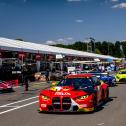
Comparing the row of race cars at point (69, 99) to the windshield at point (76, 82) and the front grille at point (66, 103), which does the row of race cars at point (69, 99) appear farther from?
the windshield at point (76, 82)

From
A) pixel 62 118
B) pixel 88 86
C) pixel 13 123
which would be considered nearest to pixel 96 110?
pixel 88 86

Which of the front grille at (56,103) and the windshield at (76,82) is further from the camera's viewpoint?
the windshield at (76,82)

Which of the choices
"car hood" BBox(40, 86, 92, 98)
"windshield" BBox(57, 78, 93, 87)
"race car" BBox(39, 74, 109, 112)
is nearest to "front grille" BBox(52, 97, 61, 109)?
"race car" BBox(39, 74, 109, 112)

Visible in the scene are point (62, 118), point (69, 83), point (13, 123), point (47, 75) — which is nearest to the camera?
point (13, 123)

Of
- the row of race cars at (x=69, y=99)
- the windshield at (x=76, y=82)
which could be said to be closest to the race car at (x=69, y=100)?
the row of race cars at (x=69, y=99)

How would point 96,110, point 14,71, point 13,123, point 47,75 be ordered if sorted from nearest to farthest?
point 13,123, point 96,110, point 14,71, point 47,75

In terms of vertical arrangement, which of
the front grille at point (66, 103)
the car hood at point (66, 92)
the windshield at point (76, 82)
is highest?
the windshield at point (76, 82)

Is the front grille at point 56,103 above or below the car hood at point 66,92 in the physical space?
below

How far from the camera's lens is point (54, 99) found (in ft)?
42.4

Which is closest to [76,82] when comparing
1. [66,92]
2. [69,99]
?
[66,92]

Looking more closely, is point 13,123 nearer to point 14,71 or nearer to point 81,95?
point 81,95

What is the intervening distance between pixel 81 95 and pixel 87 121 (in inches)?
76.7

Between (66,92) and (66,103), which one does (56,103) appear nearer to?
(66,103)

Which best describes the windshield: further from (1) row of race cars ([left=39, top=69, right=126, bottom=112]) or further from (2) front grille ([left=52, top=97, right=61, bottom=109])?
(2) front grille ([left=52, top=97, right=61, bottom=109])
